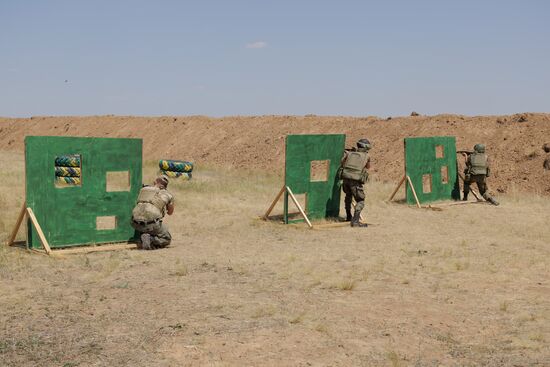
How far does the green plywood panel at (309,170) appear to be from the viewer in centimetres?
1499

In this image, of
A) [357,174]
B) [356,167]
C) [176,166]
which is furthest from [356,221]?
[176,166]

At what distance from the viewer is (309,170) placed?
15477 millimetres

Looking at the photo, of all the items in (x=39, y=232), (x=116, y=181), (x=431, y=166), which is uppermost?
(x=431, y=166)

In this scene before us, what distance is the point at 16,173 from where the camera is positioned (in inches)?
913

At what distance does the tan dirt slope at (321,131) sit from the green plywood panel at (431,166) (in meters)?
5.89

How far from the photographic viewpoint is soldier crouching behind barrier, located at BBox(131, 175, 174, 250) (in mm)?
11789

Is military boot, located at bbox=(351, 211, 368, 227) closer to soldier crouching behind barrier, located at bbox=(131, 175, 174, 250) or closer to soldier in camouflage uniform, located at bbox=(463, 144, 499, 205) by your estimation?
soldier crouching behind barrier, located at bbox=(131, 175, 174, 250)

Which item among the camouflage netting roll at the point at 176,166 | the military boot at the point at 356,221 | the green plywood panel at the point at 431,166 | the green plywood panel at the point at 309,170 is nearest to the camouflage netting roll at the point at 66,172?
the camouflage netting roll at the point at 176,166

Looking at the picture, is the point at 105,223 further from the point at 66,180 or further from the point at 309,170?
the point at 66,180

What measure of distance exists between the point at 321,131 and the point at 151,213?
26339mm

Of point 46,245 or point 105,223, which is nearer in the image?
point 46,245

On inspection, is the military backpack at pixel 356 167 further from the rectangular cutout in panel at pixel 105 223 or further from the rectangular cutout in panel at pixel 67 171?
the rectangular cutout in panel at pixel 67 171

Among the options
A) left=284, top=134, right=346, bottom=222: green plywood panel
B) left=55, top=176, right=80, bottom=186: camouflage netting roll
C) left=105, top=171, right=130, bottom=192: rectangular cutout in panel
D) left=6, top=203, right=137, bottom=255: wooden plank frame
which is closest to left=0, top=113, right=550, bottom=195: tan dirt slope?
left=105, top=171, right=130, bottom=192: rectangular cutout in panel

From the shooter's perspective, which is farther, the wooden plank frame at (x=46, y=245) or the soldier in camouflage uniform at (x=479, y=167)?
the soldier in camouflage uniform at (x=479, y=167)
